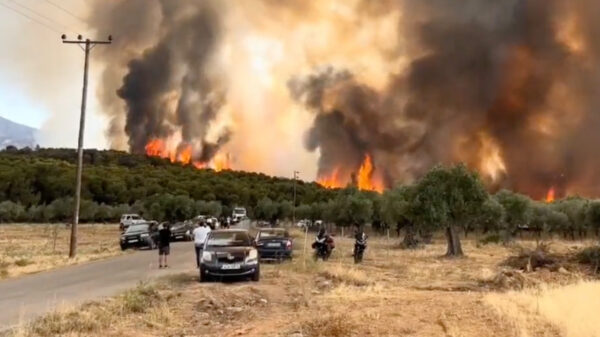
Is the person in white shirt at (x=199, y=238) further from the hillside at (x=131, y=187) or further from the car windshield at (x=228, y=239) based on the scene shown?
the hillside at (x=131, y=187)

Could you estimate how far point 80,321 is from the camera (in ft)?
40.2

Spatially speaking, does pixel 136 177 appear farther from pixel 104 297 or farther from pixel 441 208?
pixel 104 297

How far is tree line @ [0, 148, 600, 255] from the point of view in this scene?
145 ft

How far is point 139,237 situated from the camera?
43.6 metres

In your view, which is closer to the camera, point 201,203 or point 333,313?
point 333,313

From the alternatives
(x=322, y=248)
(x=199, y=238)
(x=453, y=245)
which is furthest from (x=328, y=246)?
(x=453, y=245)

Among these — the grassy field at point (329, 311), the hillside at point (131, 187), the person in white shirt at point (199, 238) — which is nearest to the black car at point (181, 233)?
the person in white shirt at point (199, 238)

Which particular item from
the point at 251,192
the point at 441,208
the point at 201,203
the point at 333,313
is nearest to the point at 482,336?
the point at 333,313

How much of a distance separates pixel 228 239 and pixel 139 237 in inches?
922

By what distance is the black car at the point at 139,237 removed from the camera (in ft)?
141

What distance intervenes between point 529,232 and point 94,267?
7645 cm

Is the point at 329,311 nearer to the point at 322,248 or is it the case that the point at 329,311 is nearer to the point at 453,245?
the point at 322,248

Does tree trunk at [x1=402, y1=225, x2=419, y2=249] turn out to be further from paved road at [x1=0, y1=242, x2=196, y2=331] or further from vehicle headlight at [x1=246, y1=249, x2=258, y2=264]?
vehicle headlight at [x1=246, y1=249, x2=258, y2=264]

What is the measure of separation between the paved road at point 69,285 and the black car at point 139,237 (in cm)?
1195
